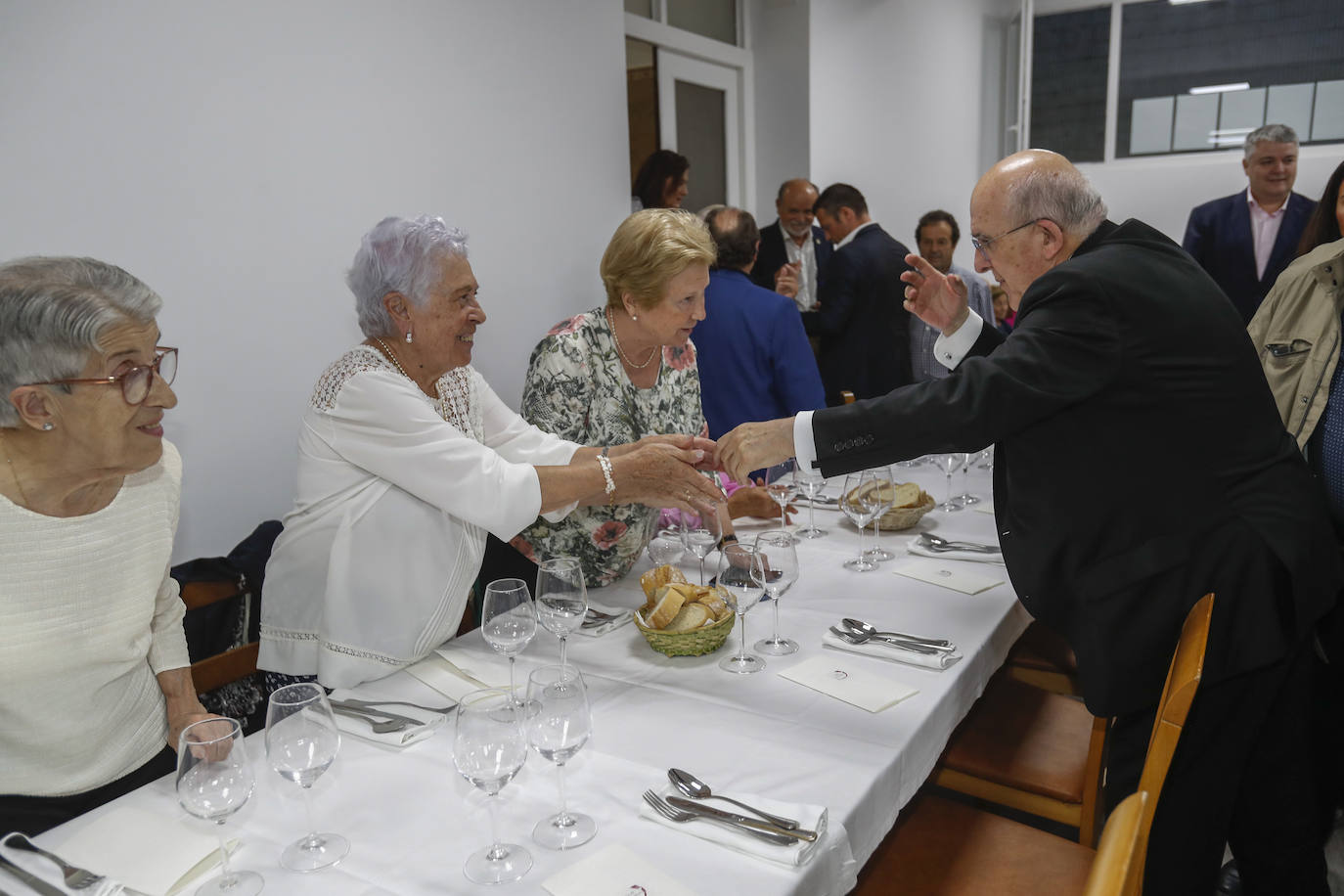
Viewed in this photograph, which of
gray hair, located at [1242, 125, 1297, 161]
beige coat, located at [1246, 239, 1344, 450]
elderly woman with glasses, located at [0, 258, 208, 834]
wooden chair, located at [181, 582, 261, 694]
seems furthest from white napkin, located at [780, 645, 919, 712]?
gray hair, located at [1242, 125, 1297, 161]

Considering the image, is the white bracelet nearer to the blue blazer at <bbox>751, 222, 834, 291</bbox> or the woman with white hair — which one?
the woman with white hair

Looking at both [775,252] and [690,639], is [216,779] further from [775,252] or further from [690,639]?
[775,252]

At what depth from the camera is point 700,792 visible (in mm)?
1201

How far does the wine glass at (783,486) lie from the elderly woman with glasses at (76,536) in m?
1.31

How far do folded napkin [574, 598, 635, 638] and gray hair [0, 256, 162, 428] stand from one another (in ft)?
3.26

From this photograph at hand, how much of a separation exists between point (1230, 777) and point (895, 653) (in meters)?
0.70

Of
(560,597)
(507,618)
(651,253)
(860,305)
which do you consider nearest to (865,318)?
(860,305)

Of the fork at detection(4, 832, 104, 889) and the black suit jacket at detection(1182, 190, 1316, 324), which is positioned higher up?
the black suit jacket at detection(1182, 190, 1316, 324)

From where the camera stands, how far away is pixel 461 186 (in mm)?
3557

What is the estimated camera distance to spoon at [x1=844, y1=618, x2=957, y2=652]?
1670 mm

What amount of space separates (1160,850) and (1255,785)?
29 centimetres

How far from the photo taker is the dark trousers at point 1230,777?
168 cm

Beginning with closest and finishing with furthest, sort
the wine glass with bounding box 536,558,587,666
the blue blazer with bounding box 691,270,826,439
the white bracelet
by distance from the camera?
the wine glass with bounding box 536,558,587,666 → the white bracelet → the blue blazer with bounding box 691,270,826,439

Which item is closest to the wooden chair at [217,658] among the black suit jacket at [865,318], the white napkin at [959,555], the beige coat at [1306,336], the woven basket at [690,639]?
the woven basket at [690,639]
